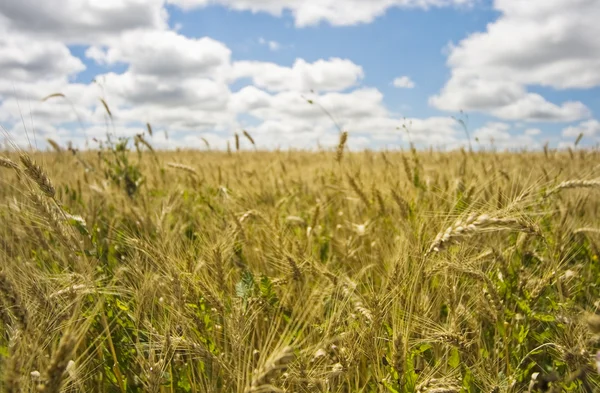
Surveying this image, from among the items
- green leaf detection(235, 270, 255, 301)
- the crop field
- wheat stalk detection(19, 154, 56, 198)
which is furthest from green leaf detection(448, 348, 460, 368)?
wheat stalk detection(19, 154, 56, 198)

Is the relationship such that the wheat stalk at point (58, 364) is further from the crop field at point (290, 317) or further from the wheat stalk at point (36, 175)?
the wheat stalk at point (36, 175)

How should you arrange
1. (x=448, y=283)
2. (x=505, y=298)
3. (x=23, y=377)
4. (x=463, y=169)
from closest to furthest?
(x=23, y=377), (x=448, y=283), (x=505, y=298), (x=463, y=169)

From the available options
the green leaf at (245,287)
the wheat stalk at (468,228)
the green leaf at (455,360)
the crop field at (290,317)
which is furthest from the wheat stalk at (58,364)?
the green leaf at (455,360)

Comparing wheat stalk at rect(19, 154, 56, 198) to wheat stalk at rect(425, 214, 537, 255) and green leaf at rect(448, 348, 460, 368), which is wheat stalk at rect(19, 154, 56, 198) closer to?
wheat stalk at rect(425, 214, 537, 255)

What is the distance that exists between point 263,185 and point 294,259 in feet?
5.53

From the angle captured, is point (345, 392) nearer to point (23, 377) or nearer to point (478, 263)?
point (478, 263)

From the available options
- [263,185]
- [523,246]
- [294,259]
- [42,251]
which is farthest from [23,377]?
[263,185]

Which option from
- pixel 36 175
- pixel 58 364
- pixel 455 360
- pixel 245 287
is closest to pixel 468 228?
pixel 455 360

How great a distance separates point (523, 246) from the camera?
192cm

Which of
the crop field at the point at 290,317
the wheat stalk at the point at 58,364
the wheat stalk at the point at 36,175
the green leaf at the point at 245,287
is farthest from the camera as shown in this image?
the green leaf at the point at 245,287

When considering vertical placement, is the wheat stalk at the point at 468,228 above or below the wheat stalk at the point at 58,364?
above

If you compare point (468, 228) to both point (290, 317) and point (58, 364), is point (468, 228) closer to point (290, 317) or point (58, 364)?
point (290, 317)

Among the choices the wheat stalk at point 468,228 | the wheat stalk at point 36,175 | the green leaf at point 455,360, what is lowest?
the green leaf at point 455,360

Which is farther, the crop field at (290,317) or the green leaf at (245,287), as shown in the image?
the green leaf at (245,287)
